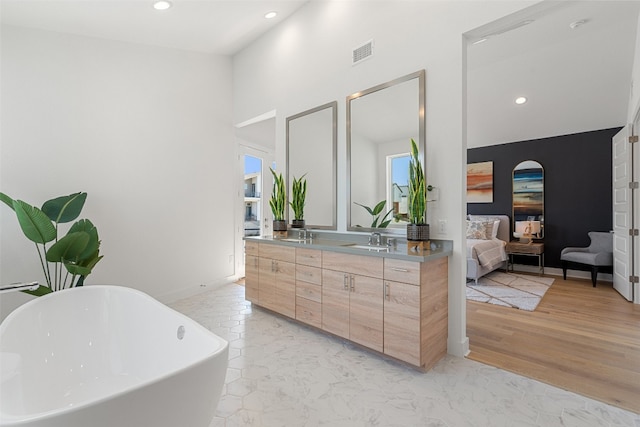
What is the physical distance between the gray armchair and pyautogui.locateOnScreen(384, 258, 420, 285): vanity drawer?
3994 millimetres

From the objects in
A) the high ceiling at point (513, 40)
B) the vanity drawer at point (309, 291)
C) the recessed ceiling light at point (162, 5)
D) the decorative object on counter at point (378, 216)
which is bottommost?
the vanity drawer at point (309, 291)

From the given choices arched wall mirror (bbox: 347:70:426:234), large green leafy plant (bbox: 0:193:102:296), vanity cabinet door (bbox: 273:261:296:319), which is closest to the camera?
large green leafy plant (bbox: 0:193:102:296)

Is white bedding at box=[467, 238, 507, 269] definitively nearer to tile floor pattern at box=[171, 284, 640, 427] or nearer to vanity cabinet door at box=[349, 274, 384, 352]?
tile floor pattern at box=[171, 284, 640, 427]

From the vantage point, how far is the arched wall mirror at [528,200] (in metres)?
5.43

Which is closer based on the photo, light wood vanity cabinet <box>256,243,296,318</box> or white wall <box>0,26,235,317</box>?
white wall <box>0,26,235,317</box>

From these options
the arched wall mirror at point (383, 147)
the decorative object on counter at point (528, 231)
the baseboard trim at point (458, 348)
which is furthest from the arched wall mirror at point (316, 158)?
the decorative object on counter at point (528, 231)

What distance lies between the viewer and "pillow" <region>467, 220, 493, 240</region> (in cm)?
553

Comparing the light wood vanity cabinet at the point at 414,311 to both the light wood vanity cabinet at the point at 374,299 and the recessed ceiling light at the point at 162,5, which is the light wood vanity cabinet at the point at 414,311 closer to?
the light wood vanity cabinet at the point at 374,299

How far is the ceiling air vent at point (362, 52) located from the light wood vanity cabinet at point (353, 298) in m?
1.94

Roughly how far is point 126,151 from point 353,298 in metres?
3.08

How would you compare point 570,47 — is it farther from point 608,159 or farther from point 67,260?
point 67,260

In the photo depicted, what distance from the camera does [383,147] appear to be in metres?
2.90

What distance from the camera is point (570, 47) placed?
369 centimetres

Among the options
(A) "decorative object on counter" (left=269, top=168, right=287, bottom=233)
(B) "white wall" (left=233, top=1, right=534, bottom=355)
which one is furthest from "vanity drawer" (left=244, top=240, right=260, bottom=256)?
(B) "white wall" (left=233, top=1, right=534, bottom=355)
